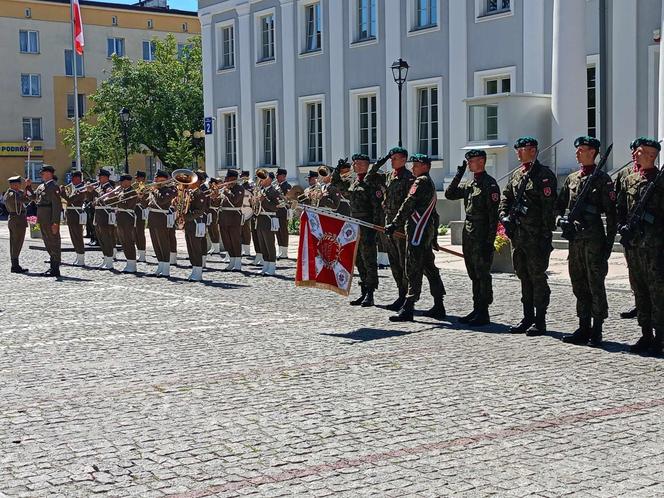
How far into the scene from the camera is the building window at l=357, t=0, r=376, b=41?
100ft

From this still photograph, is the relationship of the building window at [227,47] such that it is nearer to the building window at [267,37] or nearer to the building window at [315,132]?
the building window at [267,37]

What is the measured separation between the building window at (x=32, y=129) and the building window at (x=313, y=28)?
35.7 metres

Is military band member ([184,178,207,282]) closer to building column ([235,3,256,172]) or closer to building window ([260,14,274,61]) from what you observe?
building window ([260,14,274,61])

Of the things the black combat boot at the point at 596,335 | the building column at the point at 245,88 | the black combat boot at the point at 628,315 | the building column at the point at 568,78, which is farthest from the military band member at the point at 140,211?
the building column at the point at 245,88

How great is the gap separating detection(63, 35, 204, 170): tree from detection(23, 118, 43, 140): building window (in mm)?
12833

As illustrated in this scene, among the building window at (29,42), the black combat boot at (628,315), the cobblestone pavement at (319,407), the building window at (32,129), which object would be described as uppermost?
the building window at (29,42)

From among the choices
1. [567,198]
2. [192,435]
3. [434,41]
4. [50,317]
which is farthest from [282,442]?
[434,41]

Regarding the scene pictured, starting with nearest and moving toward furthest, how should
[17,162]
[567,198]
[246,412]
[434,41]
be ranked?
[246,412] < [567,198] < [434,41] < [17,162]

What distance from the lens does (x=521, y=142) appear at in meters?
10.7

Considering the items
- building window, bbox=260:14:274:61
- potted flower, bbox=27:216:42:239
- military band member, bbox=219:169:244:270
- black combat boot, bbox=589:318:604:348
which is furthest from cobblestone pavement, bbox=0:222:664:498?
building window, bbox=260:14:274:61

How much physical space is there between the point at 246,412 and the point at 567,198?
4532 millimetres

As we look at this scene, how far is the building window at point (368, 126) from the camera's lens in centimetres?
3091

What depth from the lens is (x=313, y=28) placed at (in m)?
33.2

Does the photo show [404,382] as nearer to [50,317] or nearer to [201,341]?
[201,341]
